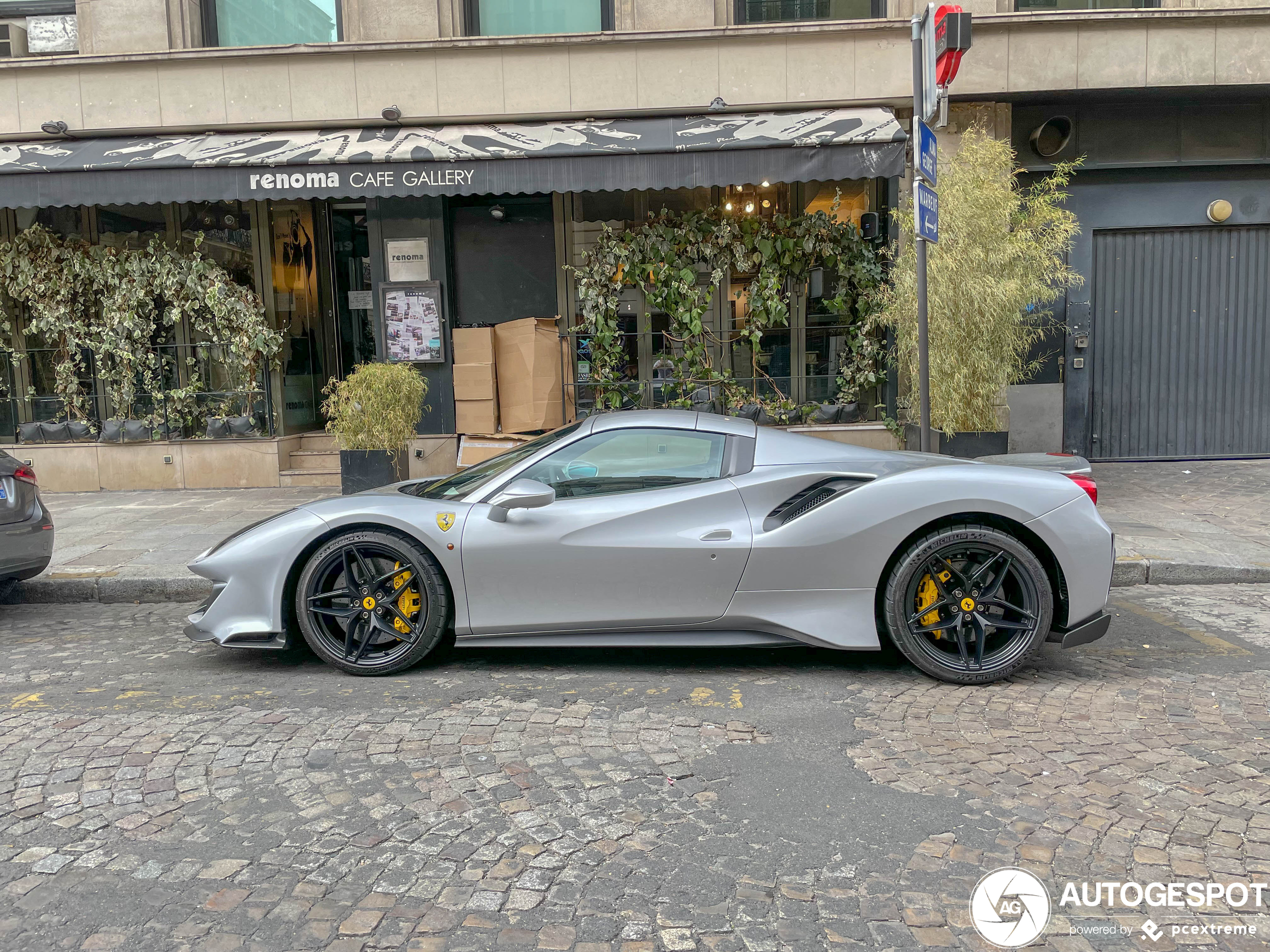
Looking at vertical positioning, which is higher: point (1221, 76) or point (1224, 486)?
point (1221, 76)

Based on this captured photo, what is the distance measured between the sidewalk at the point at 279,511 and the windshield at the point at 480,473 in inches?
102

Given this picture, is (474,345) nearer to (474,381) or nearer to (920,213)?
(474,381)

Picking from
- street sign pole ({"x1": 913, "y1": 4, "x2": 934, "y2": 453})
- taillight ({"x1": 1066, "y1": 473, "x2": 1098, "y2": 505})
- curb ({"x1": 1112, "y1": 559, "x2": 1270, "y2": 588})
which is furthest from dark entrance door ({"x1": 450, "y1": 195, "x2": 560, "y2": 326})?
taillight ({"x1": 1066, "y1": 473, "x2": 1098, "y2": 505})

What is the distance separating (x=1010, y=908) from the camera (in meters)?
2.40

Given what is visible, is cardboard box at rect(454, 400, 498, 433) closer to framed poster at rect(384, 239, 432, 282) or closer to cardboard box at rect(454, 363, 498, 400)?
cardboard box at rect(454, 363, 498, 400)

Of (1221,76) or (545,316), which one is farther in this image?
(545,316)

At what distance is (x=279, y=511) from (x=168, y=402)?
3.11 m

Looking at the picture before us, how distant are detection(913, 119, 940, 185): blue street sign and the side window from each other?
132 inches

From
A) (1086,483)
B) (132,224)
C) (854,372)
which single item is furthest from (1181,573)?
(132,224)

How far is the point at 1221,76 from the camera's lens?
1012 centimetres

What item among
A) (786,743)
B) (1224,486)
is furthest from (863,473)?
(1224,486)

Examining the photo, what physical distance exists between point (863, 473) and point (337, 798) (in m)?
2.63

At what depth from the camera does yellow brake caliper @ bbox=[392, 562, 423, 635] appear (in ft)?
14.3

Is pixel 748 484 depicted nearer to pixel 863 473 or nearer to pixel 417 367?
pixel 863 473
